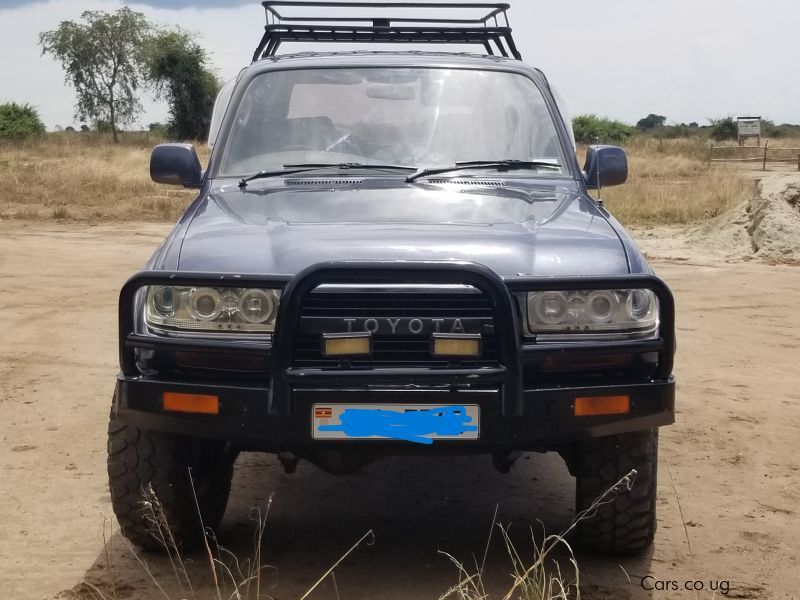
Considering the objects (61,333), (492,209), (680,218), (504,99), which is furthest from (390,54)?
(680,218)

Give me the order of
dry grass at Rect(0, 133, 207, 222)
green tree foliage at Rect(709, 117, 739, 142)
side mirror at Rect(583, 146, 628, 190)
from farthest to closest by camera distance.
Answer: green tree foliage at Rect(709, 117, 739, 142) → dry grass at Rect(0, 133, 207, 222) → side mirror at Rect(583, 146, 628, 190)

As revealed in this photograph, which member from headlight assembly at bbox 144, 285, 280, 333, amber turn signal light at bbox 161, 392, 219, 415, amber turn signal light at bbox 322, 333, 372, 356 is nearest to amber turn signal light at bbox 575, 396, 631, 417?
amber turn signal light at bbox 322, 333, 372, 356

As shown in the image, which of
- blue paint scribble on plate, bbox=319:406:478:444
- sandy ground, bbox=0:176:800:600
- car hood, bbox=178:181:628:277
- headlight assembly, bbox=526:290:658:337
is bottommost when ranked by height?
sandy ground, bbox=0:176:800:600

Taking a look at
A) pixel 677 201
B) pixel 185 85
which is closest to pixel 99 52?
pixel 185 85

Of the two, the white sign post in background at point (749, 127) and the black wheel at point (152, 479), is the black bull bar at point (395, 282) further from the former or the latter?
the white sign post in background at point (749, 127)

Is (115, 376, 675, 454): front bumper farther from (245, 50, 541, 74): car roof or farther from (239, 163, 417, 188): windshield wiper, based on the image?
(245, 50, 541, 74): car roof

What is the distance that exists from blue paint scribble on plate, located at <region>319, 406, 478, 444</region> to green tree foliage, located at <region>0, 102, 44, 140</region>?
153ft

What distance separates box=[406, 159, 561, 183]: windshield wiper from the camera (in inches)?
165

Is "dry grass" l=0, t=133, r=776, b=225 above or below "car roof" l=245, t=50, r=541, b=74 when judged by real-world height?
below

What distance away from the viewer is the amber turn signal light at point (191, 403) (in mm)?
3166

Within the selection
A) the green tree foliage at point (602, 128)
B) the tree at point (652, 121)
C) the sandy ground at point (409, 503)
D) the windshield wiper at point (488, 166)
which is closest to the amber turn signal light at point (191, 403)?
the sandy ground at point (409, 503)

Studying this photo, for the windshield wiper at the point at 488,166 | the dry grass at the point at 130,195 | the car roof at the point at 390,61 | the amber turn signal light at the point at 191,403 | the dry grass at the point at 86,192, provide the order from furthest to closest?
the dry grass at the point at 86,192, the dry grass at the point at 130,195, the car roof at the point at 390,61, the windshield wiper at the point at 488,166, the amber turn signal light at the point at 191,403

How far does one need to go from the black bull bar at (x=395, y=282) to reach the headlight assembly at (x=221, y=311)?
5 centimetres

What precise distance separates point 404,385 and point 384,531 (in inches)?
45.2
